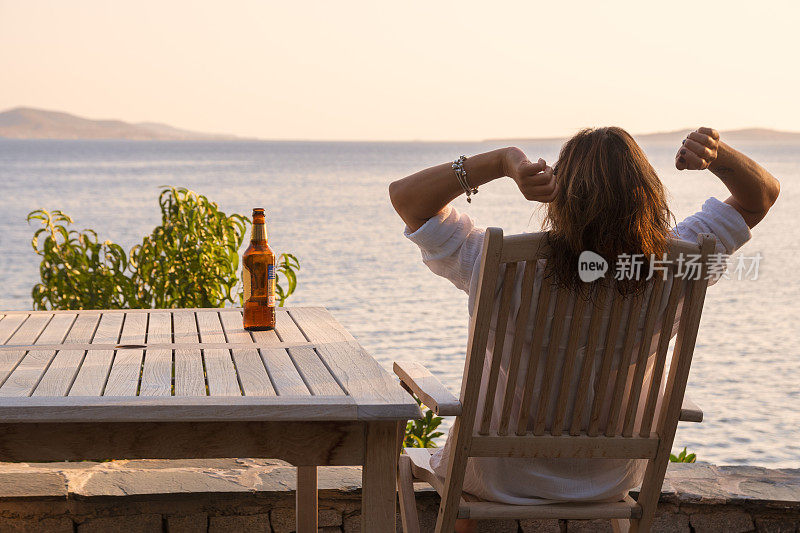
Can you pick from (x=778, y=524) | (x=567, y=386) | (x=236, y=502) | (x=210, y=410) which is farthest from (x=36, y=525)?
(x=778, y=524)

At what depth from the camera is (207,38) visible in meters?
48.8

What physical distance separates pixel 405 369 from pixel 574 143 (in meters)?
0.67

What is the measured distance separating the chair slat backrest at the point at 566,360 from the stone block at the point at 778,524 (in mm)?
827

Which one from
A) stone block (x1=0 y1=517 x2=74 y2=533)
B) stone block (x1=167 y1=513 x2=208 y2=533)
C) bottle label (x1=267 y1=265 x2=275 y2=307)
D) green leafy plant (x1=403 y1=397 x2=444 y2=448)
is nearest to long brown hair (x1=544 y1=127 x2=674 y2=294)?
bottle label (x1=267 y1=265 x2=275 y2=307)

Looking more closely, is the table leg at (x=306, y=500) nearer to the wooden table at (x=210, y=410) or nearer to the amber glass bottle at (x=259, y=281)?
the amber glass bottle at (x=259, y=281)

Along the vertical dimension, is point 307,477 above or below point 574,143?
below

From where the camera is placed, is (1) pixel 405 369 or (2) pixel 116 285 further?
(2) pixel 116 285

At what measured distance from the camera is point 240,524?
248 centimetres

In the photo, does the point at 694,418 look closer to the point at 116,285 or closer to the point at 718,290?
the point at 116,285

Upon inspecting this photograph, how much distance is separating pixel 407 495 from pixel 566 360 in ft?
1.96

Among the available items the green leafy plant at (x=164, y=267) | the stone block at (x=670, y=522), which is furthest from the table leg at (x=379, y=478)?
the green leafy plant at (x=164, y=267)

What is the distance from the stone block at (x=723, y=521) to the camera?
2.62 metres

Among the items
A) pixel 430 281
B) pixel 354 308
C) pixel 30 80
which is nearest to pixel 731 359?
pixel 354 308

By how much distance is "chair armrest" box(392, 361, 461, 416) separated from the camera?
1.88 meters
